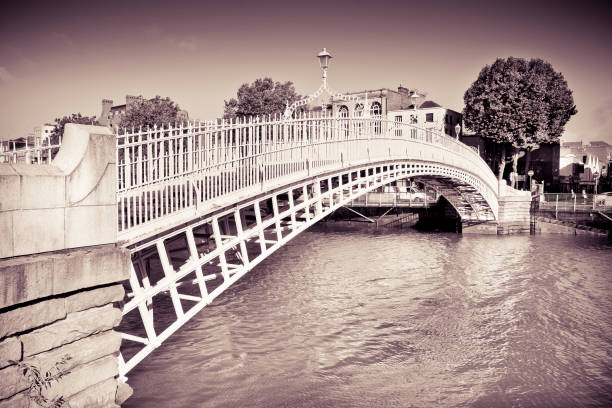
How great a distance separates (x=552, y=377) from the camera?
1038cm

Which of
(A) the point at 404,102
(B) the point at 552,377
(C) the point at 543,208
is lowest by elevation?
(B) the point at 552,377

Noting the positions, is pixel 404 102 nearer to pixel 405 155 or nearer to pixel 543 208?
pixel 543 208

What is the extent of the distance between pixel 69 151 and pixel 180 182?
2951 millimetres

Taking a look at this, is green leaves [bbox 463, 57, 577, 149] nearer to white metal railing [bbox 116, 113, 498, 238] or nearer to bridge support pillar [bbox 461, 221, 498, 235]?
bridge support pillar [bbox 461, 221, 498, 235]

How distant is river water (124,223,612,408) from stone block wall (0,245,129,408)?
3.50 metres

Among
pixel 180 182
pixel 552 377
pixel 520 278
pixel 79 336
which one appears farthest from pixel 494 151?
pixel 79 336

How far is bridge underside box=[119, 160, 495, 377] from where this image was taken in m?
7.66

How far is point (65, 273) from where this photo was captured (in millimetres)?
4949

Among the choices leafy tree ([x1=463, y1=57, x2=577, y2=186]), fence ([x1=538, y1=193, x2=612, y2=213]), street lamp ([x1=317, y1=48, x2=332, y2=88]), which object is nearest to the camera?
street lamp ([x1=317, y1=48, x2=332, y2=88])

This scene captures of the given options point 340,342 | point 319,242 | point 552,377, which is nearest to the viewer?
point 552,377

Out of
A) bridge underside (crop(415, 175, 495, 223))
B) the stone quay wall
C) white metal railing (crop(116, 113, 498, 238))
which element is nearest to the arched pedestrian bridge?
white metal railing (crop(116, 113, 498, 238))

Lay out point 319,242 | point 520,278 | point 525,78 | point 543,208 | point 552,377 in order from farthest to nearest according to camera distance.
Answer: point 525,78 → point 543,208 → point 319,242 → point 520,278 → point 552,377

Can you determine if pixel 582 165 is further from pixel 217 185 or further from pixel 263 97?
pixel 217 185

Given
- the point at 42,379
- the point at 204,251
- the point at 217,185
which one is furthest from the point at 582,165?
the point at 42,379
